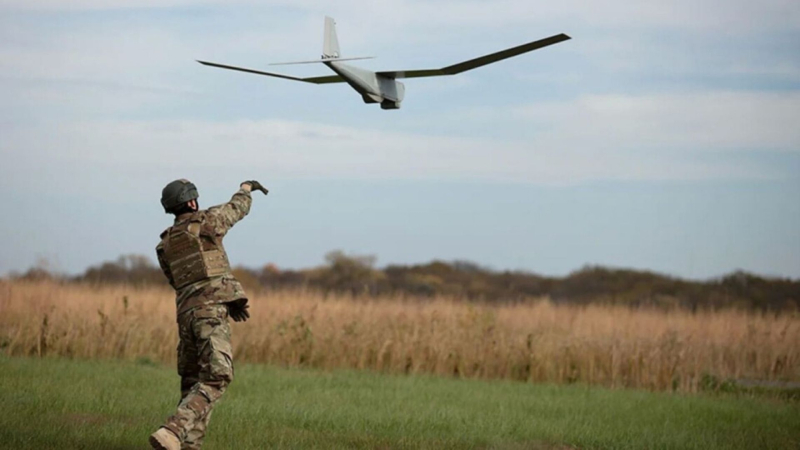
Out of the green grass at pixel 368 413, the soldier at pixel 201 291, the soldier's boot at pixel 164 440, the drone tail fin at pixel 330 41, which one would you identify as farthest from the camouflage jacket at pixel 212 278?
the green grass at pixel 368 413

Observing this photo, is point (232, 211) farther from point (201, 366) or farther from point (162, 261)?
point (201, 366)

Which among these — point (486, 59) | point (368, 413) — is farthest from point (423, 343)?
point (486, 59)

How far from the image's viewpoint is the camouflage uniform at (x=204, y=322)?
28.0 ft

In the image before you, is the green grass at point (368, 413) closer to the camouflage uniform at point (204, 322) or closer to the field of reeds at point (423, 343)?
the field of reeds at point (423, 343)

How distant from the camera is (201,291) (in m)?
8.80

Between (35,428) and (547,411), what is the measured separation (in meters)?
6.83

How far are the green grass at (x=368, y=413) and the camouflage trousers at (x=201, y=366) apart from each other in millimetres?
1317

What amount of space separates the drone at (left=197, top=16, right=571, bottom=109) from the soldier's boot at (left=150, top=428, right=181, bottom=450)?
275 centimetres

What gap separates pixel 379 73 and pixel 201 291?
2259 mm

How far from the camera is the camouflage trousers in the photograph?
27.7ft

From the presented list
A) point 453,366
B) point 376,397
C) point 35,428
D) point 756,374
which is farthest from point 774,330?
point 35,428

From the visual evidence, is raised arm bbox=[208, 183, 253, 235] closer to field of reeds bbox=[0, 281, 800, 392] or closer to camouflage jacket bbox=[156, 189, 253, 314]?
camouflage jacket bbox=[156, 189, 253, 314]

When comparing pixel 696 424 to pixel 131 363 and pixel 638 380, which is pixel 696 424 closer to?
pixel 638 380

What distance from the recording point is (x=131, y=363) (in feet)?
59.9
